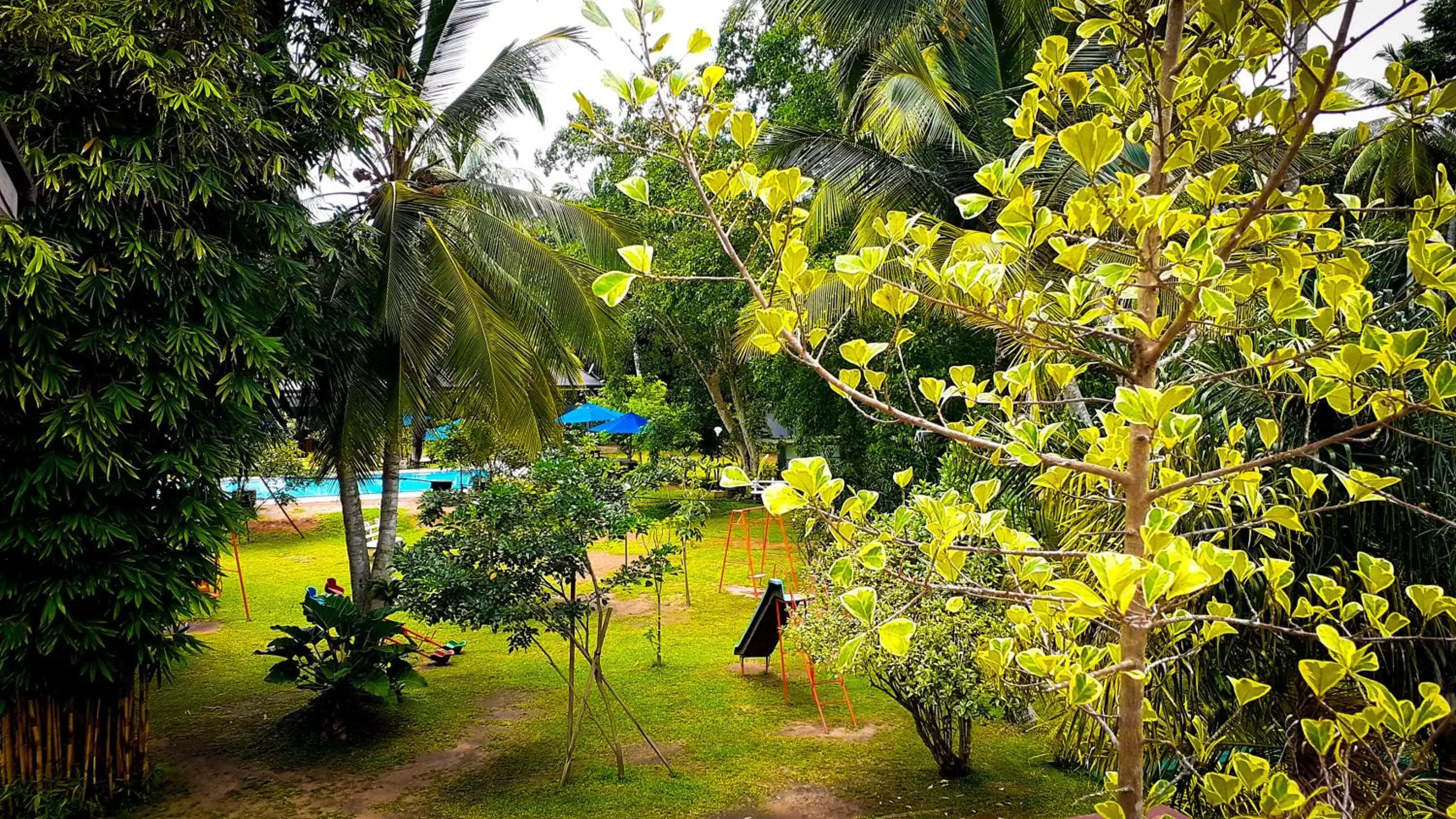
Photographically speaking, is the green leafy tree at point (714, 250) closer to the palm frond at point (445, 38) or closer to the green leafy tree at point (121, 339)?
the palm frond at point (445, 38)

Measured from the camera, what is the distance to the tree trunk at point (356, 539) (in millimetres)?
7098

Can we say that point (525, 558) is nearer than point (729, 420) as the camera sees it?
Yes

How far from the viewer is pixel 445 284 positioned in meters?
7.05

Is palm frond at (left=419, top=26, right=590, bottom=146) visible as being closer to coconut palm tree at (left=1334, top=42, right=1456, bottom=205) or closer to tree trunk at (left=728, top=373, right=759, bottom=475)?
coconut palm tree at (left=1334, top=42, right=1456, bottom=205)

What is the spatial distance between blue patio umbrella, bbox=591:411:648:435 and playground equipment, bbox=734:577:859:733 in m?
11.1

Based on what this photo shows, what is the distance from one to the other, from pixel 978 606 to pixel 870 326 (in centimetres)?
538

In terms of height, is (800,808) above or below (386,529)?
below

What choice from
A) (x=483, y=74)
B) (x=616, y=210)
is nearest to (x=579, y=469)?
(x=483, y=74)

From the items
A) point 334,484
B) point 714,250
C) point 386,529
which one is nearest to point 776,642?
point 386,529

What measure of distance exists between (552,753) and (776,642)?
7.35 feet

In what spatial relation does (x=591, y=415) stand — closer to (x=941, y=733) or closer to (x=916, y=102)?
(x=916, y=102)

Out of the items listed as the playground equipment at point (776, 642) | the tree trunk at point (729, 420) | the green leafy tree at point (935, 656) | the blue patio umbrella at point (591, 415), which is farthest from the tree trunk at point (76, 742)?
the blue patio umbrella at point (591, 415)

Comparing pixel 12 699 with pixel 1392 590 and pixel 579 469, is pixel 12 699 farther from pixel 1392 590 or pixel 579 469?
pixel 1392 590

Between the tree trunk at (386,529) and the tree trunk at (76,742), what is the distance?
2.22 m
